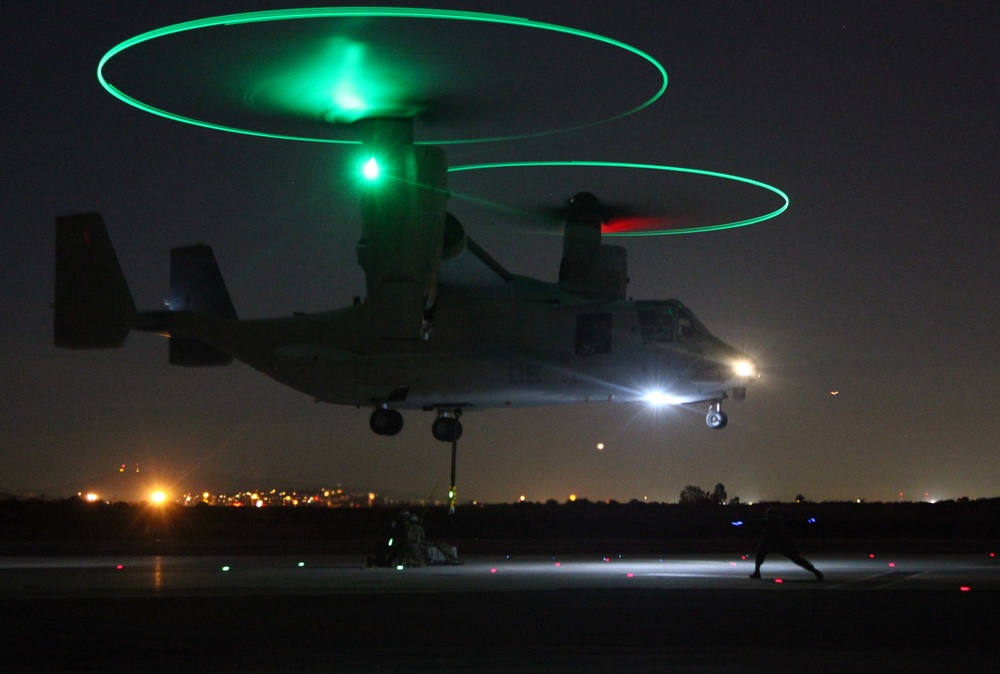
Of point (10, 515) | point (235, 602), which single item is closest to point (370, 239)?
point (235, 602)

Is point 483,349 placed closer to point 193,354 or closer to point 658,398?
point 658,398

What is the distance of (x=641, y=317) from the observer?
3578cm

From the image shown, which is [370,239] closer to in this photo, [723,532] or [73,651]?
[73,651]

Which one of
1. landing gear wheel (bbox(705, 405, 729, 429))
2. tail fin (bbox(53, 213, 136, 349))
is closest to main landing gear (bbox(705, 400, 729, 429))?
landing gear wheel (bbox(705, 405, 729, 429))

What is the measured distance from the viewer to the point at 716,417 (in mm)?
36406

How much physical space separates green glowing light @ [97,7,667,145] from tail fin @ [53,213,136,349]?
995 centimetres

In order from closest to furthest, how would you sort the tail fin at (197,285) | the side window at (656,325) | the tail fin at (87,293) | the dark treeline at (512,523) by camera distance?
the side window at (656,325) → the tail fin at (87,293) → the tail fin at (197,285) → the dark treeline at (512,523)

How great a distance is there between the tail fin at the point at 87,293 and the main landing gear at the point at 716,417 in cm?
1628

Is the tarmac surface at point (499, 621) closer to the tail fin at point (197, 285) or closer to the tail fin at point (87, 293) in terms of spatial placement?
the tail fin at point (87, 293)

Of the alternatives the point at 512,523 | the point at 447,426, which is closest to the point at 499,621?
the point at 447,426

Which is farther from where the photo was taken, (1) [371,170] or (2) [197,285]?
(2) [197,285]

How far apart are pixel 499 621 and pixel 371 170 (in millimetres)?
16176

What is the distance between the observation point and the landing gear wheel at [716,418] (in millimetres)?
36281

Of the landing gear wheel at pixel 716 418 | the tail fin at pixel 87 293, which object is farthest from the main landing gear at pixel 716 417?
the tail fin at pixel 87 293
